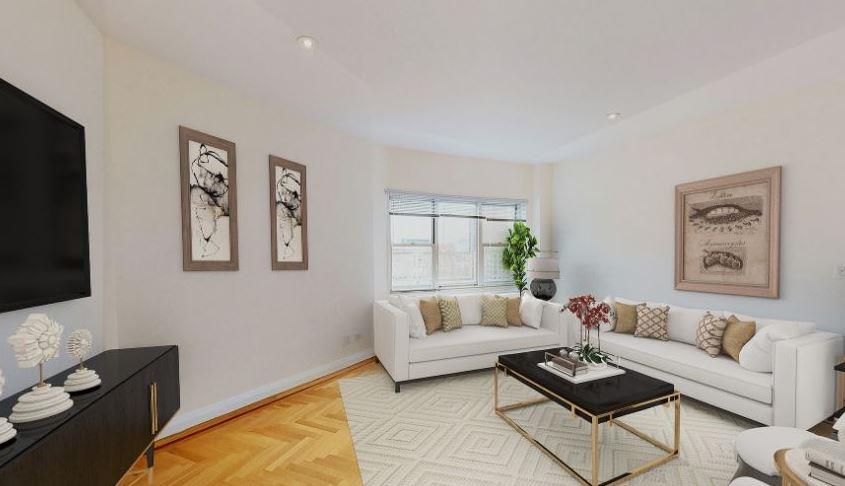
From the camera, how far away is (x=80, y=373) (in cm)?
155

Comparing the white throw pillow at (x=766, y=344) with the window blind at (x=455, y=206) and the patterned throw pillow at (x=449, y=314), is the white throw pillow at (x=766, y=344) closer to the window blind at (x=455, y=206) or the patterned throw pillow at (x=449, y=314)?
the patterned throw pillow at (x=449, y=314)

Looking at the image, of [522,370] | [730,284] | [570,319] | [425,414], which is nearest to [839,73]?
[730,284]

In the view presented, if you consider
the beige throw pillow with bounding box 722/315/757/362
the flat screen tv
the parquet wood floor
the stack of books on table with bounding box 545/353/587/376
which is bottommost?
the parquet wood floor

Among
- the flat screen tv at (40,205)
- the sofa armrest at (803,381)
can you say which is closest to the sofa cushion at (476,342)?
the sofa armrest at (803,381)

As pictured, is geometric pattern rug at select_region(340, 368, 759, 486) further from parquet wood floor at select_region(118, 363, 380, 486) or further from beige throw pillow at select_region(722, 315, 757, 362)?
beige throw pillow at select_region(722, 315, 757, 362)

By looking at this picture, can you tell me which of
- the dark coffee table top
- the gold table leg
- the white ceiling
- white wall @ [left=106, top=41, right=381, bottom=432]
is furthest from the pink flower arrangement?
white wall @ [left=106, top=41, right=381, bottom=432]

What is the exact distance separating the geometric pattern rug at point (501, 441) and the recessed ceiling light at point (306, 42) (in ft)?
9.41

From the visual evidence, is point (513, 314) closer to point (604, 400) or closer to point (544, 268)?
point (544, 268)

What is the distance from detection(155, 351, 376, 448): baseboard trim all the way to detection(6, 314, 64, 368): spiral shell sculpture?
1550 mm

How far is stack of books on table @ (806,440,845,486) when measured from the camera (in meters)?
1.03

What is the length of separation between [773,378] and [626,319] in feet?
4.45

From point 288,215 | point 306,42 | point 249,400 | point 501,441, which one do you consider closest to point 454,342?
point 501,441

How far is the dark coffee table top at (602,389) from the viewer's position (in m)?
2.06

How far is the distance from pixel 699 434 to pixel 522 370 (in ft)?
4.36
